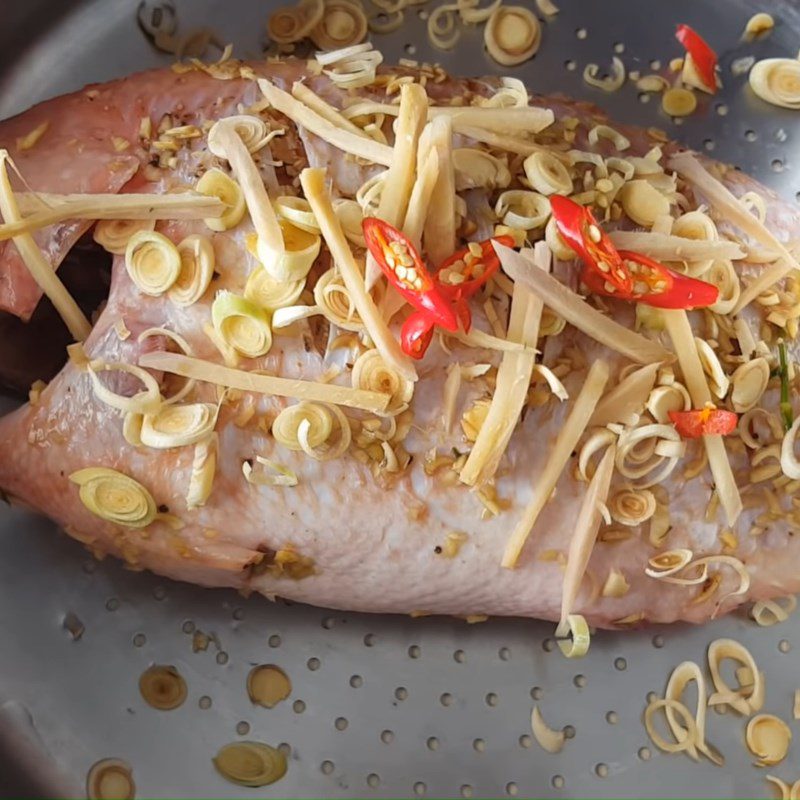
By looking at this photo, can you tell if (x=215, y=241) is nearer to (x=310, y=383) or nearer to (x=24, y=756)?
(x=310, y=383)

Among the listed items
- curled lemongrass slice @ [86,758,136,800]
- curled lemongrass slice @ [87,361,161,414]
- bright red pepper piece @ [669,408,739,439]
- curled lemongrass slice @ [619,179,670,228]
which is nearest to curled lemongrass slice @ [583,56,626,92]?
curled lemongrass slice @ [619,179,670,228]

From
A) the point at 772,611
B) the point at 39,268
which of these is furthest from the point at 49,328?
the point at 772,611

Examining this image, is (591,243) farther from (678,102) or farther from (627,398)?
(678,102)

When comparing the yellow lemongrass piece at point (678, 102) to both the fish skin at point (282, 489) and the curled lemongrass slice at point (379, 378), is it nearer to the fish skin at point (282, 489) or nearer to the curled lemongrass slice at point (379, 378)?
the fish skin at point (282, 489)

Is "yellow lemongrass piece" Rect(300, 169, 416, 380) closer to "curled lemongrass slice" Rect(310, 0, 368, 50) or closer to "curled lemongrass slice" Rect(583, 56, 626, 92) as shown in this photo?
"curled lemongrass slice" Rect(310, 0, 368, 50)

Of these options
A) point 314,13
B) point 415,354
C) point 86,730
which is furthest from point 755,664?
point 314,13

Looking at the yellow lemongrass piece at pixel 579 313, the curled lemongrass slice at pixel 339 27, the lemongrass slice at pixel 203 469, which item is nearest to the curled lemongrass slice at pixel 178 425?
the lemongrass slice at pixel 203 469
